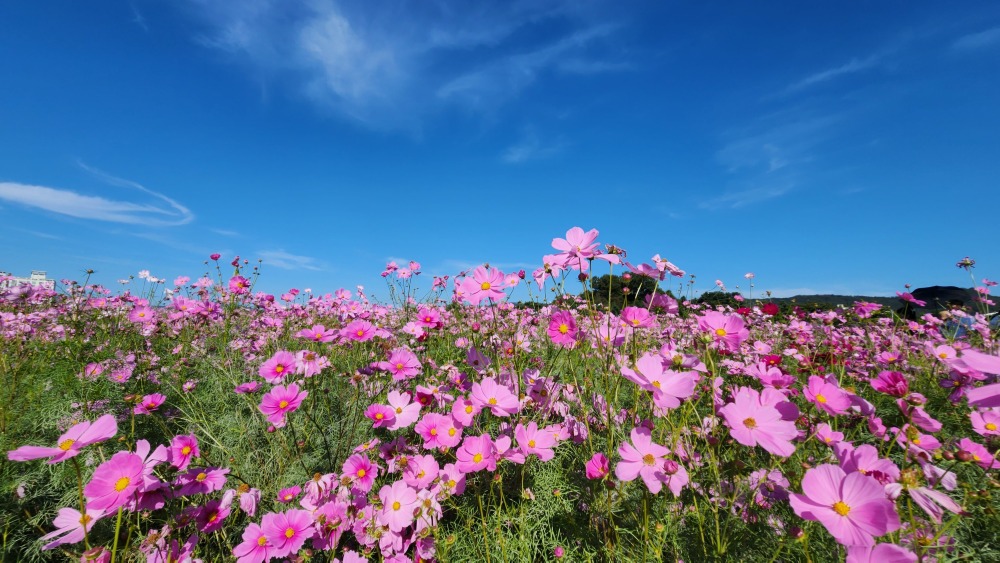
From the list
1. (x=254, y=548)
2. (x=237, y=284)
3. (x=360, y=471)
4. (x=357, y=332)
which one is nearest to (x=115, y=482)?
(x=254, y=548)

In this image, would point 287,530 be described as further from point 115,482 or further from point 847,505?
point 847,505

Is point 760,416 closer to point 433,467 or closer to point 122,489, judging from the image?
point 433,467

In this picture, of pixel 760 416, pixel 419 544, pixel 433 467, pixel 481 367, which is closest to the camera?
pixel 760 416

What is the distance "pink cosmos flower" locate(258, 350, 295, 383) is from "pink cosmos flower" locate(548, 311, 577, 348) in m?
1.12

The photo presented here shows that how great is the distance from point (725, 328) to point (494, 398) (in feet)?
2.65

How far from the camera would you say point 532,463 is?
1928mm

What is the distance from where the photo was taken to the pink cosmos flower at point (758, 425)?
908 millimetres

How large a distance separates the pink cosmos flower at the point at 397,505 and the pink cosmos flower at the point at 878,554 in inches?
43.9

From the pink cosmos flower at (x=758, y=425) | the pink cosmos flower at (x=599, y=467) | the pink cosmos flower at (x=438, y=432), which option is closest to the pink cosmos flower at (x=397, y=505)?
the pink cosmos flower at (x=438, y=432)

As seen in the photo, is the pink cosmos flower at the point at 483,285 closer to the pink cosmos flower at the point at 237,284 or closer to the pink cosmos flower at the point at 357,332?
the pink cosmos flower at the point at 357,332

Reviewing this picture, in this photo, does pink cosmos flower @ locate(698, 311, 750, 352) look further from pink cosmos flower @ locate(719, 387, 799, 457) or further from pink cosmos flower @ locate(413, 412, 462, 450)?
pink cosmos flower @ locate(413, 412, 462, 450)

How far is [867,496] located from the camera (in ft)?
2.41

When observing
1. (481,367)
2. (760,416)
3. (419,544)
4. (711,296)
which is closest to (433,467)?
(419,544)

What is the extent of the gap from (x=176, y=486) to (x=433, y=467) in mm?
781
